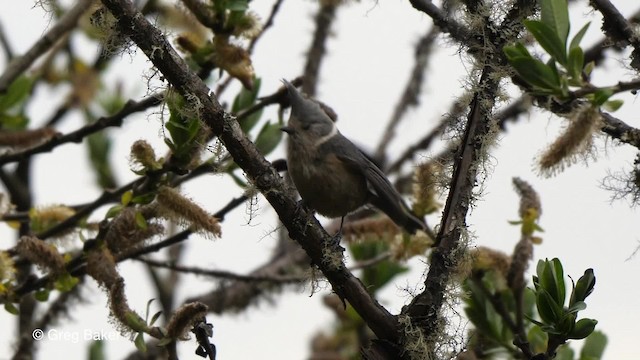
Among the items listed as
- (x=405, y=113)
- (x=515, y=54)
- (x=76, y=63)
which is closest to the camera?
(x=515, y=54)

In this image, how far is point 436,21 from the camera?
269 centimetres

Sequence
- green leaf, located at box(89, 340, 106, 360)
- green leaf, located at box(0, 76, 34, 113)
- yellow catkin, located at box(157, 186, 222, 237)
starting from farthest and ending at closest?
green leaf, located at box(89, 340, 106, 360) < green leaf, located at box(0, 76, 34, 113) < yellow catkin, located at box(157, 186, 222, 237)

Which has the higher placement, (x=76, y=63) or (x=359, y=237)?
(x=76, y=63)

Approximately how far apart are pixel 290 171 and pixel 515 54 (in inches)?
60.5

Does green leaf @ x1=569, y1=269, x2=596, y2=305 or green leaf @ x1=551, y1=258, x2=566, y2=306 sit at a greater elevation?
green leaf @ x1=551, y1=258, x2=566, y2=306

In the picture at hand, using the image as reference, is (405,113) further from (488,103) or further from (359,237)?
(488,103)

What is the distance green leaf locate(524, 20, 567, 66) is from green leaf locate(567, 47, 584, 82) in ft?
0.05

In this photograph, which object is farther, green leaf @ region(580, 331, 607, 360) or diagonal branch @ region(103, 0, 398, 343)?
green leaf @ region(580, 331, 607, 360)

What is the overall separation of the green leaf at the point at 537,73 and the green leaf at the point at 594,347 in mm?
1482

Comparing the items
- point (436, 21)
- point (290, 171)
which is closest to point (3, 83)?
point (290, 171)

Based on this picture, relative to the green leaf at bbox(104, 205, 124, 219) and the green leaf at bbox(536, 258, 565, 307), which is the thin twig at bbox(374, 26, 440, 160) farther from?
the green leaf at bbox(536, 258, 565, 307)

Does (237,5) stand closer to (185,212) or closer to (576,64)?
(185,212)

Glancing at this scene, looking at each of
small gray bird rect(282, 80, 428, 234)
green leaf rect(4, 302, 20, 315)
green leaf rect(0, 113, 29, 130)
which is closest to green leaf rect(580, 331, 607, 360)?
small gray bird rect(282, 80, 428, 234)

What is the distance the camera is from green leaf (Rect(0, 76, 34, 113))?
356cm
